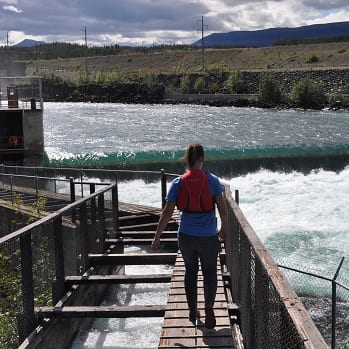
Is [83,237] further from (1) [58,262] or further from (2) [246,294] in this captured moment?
(2) [246,294]

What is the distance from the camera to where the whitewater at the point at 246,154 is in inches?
563

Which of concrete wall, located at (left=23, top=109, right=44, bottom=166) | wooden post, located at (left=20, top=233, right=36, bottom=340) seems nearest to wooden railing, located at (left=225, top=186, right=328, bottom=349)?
wooden post, located at (left=20, top=233, right=36, bottom=340)

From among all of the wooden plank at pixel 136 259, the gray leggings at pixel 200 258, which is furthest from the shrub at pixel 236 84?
the gray leggings at pixel 200 258

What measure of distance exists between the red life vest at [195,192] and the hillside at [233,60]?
110 m

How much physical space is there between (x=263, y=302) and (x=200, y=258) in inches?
50.1

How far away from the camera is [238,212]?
24.4 ft

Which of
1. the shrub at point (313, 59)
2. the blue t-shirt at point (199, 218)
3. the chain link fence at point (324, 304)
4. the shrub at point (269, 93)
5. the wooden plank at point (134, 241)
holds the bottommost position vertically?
the chain link fence at point (324, 304)

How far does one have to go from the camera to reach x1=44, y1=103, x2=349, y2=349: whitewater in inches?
563

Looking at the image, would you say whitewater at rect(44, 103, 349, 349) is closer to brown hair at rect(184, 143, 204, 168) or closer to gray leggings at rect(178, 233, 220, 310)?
gray leggings at rect(178, 233, 220, 310)

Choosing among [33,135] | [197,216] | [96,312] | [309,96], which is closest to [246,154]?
[33,135]

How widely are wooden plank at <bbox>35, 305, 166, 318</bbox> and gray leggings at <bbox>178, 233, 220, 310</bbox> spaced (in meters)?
1.51

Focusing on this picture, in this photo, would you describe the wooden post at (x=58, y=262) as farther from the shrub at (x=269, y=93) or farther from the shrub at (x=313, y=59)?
the shrub at (x=313, y=59)

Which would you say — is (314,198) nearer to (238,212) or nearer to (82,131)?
(238,212)

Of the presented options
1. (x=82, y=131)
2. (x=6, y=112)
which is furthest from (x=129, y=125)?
(x=6, y=112)
